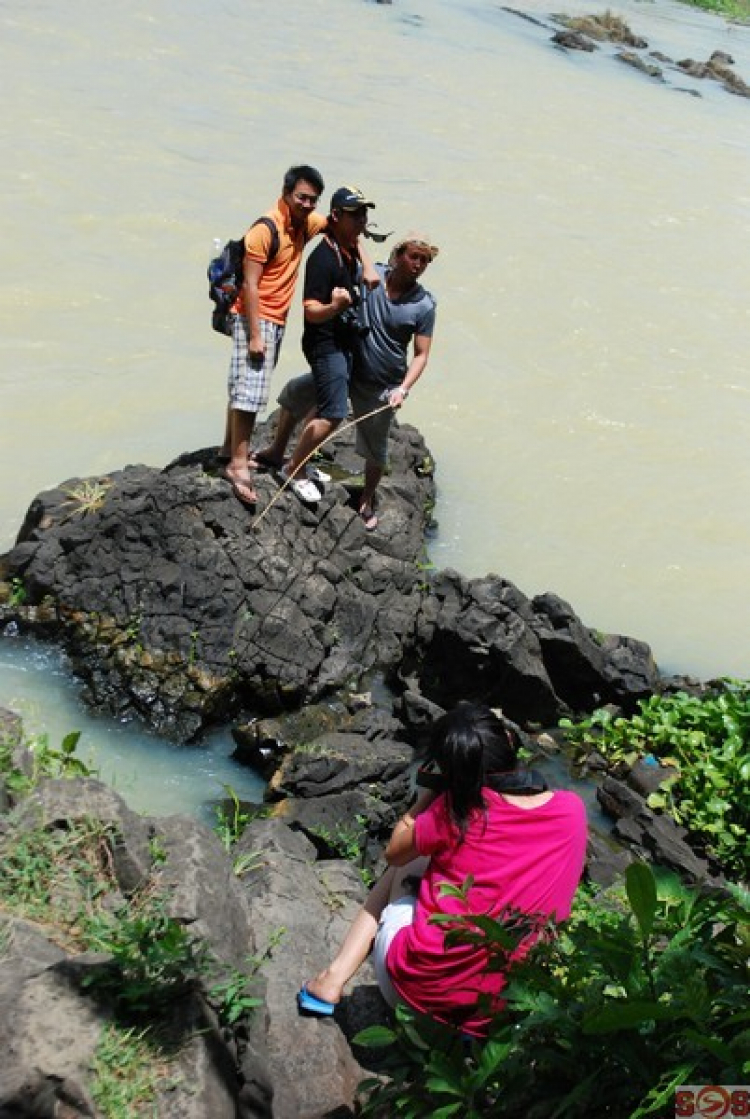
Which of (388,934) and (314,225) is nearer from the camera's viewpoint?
(388,934)

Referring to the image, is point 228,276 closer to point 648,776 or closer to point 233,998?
point 648,776

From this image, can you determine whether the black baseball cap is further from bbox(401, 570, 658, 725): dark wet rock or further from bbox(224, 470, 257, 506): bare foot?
bbox(401, 570, 658, 725): dark wet rock

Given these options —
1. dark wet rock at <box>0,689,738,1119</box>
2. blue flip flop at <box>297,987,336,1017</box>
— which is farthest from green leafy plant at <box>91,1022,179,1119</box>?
blue flip flop at <box>297,987,336,1017</box>

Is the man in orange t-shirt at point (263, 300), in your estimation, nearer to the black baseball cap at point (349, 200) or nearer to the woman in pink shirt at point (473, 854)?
the black baseball cap at point (349, 200)

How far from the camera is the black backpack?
7238mm

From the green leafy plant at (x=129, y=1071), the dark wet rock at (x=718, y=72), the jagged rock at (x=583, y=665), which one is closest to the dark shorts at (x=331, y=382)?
the jagged rock at (x=583, y=665)

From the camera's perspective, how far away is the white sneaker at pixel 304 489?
8062 mm

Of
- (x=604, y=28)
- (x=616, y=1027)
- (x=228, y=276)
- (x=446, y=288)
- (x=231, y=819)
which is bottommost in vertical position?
(x=446, y=288)

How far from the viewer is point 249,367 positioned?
747 centimetres

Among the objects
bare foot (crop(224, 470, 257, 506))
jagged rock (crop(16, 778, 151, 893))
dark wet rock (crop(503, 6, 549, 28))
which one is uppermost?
jagged rock (crop(16, 778, 151, 893))

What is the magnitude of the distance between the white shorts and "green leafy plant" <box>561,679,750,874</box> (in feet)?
10.3

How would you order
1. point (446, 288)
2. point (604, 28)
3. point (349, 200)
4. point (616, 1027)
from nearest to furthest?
point (616, 1027), point (349, 200), point (446, 288), point (604, 28)

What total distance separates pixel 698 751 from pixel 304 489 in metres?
2.92

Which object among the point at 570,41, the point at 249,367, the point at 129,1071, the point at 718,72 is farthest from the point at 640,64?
the point at 129,1071
